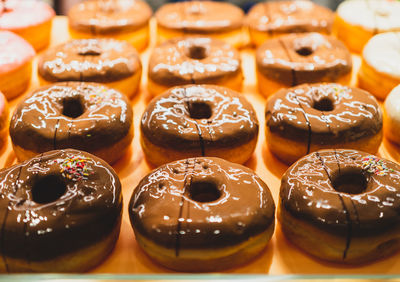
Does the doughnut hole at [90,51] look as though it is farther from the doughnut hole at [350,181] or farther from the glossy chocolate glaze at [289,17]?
the doughnut hole at [350,181]

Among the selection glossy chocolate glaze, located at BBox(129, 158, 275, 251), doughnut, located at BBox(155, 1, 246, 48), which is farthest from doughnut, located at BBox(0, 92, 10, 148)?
doughnut, located at BBox(155, 1, 246, 48)

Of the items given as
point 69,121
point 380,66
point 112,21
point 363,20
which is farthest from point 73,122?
point 363,20

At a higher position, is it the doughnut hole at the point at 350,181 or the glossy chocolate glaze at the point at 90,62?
the glossy chocolate glaze at the point at 90,62

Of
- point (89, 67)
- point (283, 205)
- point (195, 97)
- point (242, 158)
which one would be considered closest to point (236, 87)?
point (195, 97)

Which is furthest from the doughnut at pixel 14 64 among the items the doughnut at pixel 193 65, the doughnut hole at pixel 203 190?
the doughnut hole at pixel 203 190

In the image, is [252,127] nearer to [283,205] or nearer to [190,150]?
[190,150]

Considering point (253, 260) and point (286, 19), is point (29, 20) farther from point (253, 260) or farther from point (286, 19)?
point (253, 260)
